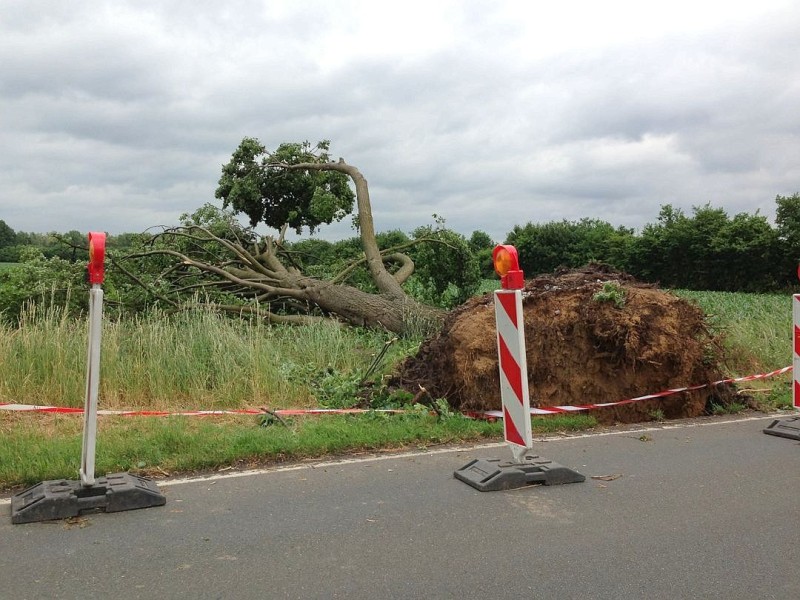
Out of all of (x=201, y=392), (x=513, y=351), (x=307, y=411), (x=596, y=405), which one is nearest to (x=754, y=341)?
(x=596, y=405)

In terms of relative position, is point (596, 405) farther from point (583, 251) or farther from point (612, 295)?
point (583, 251)

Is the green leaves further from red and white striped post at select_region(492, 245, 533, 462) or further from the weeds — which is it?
red and white striped post at select_region(492, 245, 533, 462)

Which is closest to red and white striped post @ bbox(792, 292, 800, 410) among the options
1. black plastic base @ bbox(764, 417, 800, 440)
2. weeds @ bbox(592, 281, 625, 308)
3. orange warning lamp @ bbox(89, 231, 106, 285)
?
black plastic base @ bbox(764, 417, 800, 440)

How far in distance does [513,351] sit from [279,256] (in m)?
10.8

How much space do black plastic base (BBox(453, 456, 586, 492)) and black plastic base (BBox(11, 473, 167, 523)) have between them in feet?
7.37

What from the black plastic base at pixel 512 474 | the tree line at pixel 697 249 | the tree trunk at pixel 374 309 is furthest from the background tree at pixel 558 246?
the black plastic base at pixel 512 474

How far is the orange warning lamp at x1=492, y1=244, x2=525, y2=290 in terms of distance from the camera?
16.6 feet

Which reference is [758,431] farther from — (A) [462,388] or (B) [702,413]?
(A) [462,388]

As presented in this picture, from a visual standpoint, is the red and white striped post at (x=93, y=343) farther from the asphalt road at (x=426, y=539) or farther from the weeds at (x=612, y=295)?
the weeds at (x=612, y=295)

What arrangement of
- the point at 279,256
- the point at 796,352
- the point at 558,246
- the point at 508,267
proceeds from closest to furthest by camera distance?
the point at 508,267
the point at 796,352
the point at 279,256
the point at 558,246

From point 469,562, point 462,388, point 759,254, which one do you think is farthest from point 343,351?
point 759,254

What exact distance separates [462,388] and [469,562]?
3.97 meters

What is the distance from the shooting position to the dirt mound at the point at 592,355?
25.5ft

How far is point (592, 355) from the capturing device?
8.03 m
